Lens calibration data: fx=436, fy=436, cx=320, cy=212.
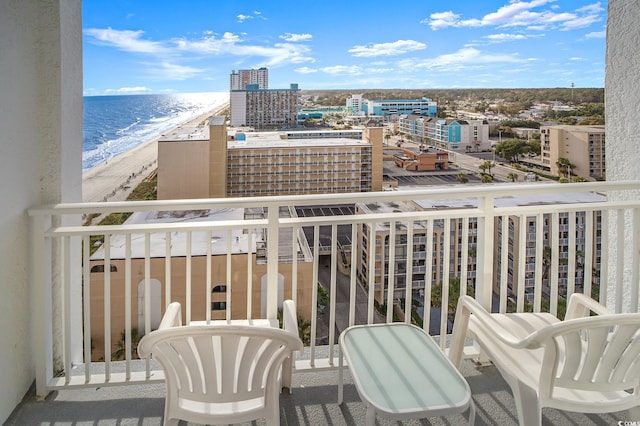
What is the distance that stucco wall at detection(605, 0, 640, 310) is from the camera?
2537 mm

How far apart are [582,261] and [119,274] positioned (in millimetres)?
2673

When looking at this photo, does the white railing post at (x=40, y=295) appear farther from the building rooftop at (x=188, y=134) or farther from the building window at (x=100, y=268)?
the building rooftop at (x=188, y=134)

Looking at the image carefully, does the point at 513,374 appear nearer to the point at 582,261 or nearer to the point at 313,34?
the point at 582,261

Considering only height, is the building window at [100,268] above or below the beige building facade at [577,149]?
below

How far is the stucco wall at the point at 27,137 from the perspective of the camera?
1.87 metres

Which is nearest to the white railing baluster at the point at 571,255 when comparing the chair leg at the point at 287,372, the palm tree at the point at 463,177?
the palm tree at the point at 463,177

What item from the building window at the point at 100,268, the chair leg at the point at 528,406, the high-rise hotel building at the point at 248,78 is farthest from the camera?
the high-rise hotel building at the point at 248,78

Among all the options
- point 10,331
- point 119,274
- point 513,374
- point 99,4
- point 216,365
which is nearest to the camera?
point 216,365

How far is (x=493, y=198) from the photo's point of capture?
2.34 m

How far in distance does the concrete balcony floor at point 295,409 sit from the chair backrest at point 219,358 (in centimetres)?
59

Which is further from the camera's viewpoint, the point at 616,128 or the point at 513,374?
the point at 616,128

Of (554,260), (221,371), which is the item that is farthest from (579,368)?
(221,371)

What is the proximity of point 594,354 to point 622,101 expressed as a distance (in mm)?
1867

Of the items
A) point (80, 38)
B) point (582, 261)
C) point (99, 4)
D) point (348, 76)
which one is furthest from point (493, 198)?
point (99, 4)
